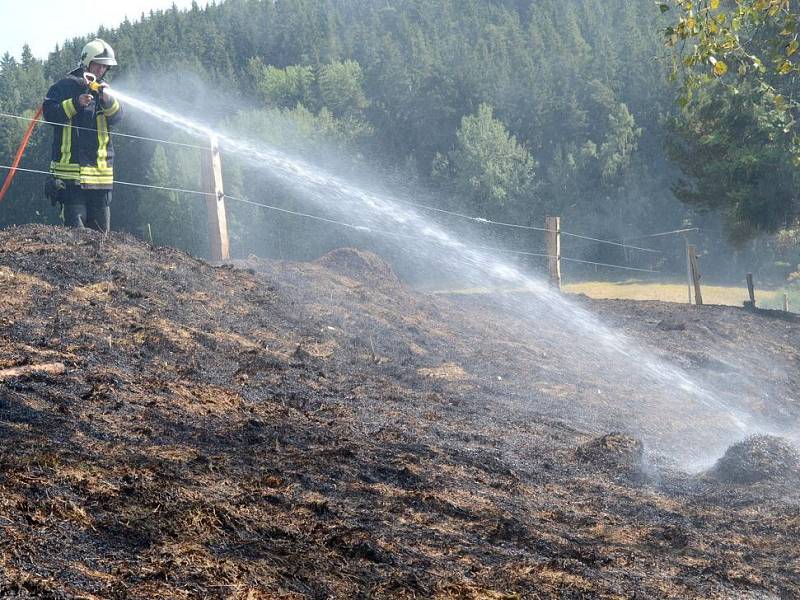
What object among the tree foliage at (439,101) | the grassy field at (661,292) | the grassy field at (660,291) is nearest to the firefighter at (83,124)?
the grassy field at (660,291)

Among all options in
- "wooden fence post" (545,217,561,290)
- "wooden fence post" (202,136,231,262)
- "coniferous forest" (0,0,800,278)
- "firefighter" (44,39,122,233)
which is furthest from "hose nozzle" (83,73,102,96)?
"coniferous forest" (0,0,800,278)

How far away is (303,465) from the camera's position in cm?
504

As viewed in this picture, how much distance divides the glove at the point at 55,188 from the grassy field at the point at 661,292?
30.8 metres

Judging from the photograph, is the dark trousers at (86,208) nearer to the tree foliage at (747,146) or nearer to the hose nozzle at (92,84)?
the hose nozzle at (92,84)

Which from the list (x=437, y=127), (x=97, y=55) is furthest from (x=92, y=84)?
(x=437, y=127)

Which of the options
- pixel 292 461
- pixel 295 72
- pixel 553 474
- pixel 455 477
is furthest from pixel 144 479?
pixel 295 72

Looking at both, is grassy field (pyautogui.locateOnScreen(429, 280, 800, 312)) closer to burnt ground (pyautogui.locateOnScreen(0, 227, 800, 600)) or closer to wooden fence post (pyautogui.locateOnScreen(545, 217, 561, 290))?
wooden fence post (pyautogui.locateOnScreen(545, 217, 561, 290))

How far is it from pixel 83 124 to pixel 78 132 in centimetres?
10

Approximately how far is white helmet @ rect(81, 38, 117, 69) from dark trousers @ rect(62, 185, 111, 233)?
A: 1286 millimetres

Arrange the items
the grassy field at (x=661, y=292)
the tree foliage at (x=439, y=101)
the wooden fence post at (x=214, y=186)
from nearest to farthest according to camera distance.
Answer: the wooden fence post at (x=214, y=186)
the grassy field at (x=661, y=292)
the tree foliage at (x=439, y=101)

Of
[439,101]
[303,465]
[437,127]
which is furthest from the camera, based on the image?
[439,101]

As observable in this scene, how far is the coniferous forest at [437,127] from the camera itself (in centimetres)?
5056

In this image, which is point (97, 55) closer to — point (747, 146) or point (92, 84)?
point (92, 84)

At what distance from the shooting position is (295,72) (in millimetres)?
68250
